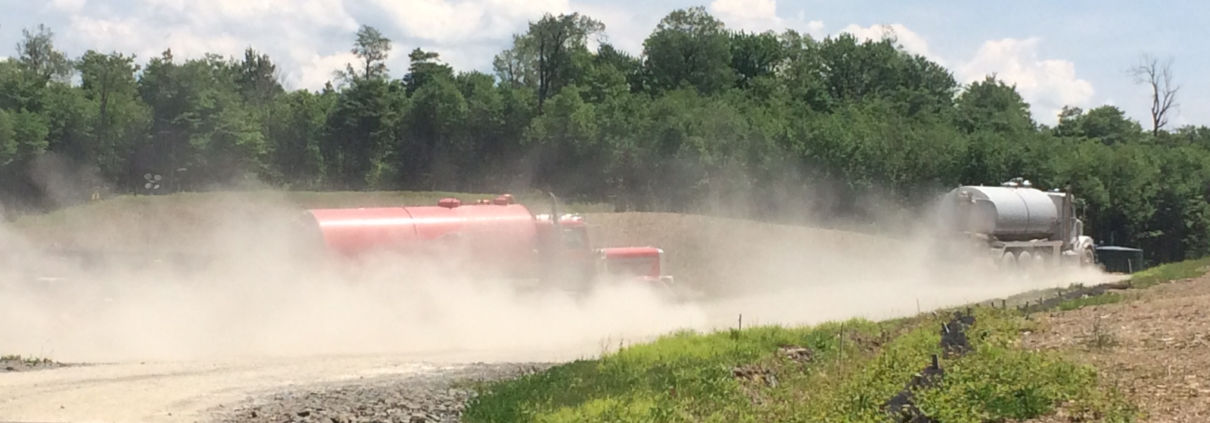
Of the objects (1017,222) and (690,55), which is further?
(690,55)

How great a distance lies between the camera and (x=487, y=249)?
29.1 m

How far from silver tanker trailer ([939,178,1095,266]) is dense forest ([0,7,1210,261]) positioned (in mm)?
29277

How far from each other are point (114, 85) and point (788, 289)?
8707 cm

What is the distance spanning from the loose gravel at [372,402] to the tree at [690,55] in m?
120

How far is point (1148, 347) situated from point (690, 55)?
128646 mm

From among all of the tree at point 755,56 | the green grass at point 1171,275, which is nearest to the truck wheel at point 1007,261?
the green grass at point 1171,275

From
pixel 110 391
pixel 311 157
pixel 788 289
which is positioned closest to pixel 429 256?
pixel 110 391

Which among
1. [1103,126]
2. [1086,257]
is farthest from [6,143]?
[1103,126]

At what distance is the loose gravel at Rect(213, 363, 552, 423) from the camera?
14.7 m

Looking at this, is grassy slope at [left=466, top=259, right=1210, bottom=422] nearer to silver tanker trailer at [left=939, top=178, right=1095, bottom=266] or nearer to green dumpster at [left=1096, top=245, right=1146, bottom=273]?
silver tanker trailer at [left=939, top=178, right=1095, bottom=266]

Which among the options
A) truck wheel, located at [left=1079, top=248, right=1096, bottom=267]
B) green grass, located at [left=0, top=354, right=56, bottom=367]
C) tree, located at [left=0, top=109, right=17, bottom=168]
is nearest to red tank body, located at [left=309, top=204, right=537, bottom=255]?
green grass, located at [left=0, top=354, right=56, bottom=367]

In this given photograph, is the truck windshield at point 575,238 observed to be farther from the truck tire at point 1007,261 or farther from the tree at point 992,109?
the tree at point 992,109

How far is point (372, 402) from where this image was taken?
51.6ft

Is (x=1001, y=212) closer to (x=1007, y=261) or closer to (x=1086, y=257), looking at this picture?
(x=1007, y=261)
